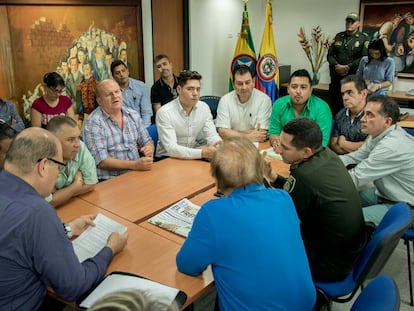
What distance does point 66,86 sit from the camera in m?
4.55

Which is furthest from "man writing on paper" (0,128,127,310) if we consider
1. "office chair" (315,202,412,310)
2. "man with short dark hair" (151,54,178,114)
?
"man with short dark hair" (151,54,178,114)

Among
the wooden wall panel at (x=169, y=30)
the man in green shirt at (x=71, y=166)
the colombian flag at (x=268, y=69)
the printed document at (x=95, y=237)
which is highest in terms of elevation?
the wooden wall panel at (x=169, y=30)

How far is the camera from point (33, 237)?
52.1 inches

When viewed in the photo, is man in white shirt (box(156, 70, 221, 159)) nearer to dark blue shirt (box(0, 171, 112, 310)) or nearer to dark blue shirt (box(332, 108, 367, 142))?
dark blue shirt (box(332, 108, 367, 142))

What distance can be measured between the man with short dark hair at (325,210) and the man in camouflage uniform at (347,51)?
4144 millimetres

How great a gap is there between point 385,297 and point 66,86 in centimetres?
421

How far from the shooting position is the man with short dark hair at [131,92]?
4.36 meters

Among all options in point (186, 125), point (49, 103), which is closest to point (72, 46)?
point (49, 103)

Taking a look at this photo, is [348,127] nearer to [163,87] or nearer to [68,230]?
[163,87]

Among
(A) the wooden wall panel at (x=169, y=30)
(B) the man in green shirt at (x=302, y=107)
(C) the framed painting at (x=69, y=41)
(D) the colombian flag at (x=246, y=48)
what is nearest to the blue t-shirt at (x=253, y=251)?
(B) the man in green shirt at (x=302, y=107)

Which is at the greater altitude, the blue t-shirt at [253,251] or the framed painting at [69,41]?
the framed painting at [69,41]

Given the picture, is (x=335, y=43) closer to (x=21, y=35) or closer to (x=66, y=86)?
(x=66, y=86)

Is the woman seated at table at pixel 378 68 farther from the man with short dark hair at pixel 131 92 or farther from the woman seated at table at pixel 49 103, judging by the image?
the woman seated at table at pixel 49 103

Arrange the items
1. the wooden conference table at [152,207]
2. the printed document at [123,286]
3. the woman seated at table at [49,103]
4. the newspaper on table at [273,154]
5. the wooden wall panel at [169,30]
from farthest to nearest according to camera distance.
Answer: the wooden wall panel at [169,30] < the woman seated at table at [49,103] < the newspaper on table at [273,154] < the wooden conference table at [152,207] < the printed document at [123,286]
